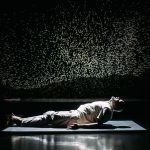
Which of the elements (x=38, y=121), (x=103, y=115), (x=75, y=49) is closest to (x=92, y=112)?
(x=103, y=115)

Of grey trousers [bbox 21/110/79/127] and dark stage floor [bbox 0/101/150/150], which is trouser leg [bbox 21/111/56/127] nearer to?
grey trousers [bbox 21/110/79/127]

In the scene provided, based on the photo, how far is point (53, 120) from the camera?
16.8 feet

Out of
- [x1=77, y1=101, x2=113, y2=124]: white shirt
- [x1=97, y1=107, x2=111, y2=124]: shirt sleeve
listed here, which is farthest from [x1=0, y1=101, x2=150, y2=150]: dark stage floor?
[x1=77, y1=101, x2=113, y2=124]: white shirt

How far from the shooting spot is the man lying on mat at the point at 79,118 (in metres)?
5.08

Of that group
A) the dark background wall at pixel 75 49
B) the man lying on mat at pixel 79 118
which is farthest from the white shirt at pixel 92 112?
the dark background wall at pixel 75 49

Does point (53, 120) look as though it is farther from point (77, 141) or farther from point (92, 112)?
point (77, 141)

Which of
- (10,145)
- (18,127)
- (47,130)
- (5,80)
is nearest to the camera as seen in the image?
(10,145)

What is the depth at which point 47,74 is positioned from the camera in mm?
6859

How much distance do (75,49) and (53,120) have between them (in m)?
2.19

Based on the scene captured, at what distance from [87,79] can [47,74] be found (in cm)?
80

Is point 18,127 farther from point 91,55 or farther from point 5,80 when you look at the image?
point 91,55

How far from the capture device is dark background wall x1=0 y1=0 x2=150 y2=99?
22.3 ft

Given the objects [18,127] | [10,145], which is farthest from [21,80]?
[10,145]

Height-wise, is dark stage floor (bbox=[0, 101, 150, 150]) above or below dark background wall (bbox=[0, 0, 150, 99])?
below
